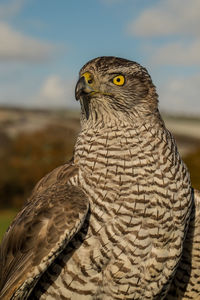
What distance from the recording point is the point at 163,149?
18.0 ft

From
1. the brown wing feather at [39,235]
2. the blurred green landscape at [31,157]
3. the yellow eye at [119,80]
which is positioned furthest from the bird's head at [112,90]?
the blurred green landscape at [31,157]

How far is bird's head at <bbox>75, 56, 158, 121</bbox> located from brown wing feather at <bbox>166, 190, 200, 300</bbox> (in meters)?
1.35

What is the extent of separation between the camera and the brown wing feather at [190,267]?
6102mm

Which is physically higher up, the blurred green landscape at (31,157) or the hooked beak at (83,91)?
the hooked beak at (83,91)

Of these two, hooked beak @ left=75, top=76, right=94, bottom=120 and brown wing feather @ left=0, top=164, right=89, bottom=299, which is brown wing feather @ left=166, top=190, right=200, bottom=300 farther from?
hooked beak @ left=75, top=76, right=94, bottom=120

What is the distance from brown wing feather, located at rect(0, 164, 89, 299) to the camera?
16.6ft

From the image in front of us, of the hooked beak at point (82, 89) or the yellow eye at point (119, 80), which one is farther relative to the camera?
the yellow eye at point (119, 80)

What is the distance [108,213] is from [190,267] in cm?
178

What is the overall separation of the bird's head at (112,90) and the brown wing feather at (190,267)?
1.35m

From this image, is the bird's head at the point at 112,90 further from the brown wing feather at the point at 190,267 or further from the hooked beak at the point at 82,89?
the brown wing feather at the point at 190,267

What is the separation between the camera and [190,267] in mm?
6379

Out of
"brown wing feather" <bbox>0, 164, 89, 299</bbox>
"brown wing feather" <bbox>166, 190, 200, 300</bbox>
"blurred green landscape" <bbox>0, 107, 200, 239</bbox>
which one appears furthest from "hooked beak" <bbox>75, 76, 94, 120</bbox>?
"blurred green landscape" <bbox>0, 107, 200, 239</bbox>

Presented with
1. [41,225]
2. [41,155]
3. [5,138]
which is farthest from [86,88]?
[5,138]

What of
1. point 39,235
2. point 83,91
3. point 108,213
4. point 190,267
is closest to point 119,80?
point 83,91
